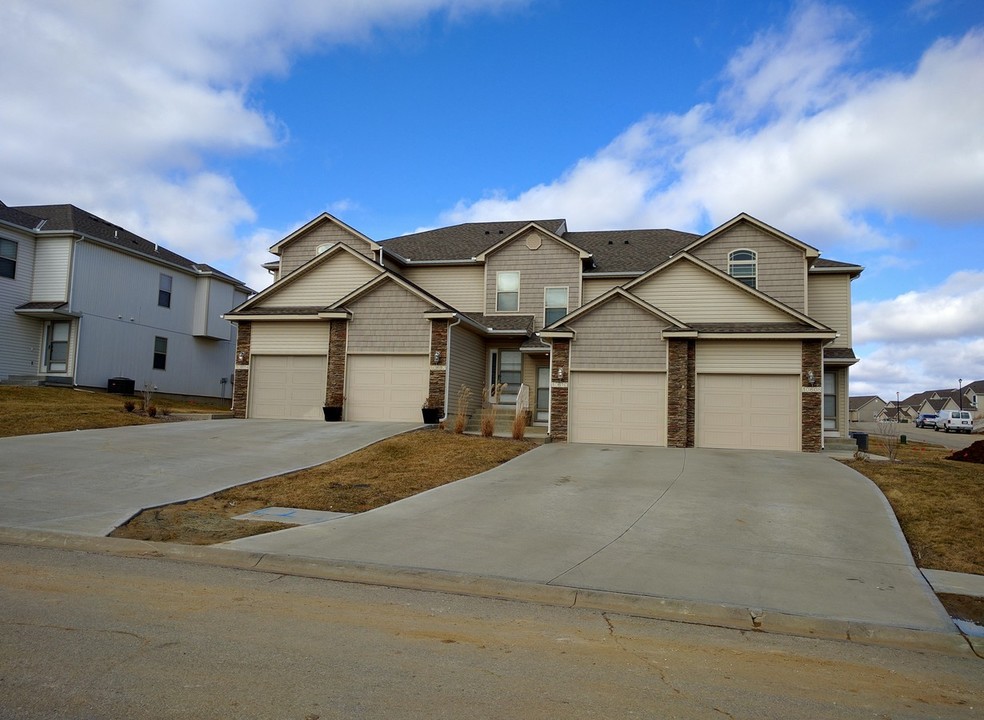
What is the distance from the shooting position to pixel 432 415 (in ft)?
72.8

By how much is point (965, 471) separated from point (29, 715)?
16.4 m

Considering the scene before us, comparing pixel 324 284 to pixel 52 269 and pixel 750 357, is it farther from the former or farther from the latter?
pixel 750 357

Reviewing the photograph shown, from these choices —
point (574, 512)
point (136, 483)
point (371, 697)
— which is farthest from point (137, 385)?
point (371, 697)

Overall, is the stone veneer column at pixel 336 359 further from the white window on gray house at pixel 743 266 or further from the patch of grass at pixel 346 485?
the white window on gray house at pixel 743 266

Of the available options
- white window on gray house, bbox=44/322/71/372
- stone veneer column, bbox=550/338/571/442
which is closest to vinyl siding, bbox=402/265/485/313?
stone veneer column, bbox=550/338/571/442

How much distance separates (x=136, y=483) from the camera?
13.0 m

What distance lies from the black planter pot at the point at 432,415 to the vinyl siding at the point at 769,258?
1008 cm

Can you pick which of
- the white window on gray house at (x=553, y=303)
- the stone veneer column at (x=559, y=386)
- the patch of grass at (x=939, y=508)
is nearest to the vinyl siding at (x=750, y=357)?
the stone veneer column at (x=559, y=386)

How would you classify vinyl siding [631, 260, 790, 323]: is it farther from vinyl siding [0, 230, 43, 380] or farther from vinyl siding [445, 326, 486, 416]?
vinyl siding [0, 230, 43, 380]

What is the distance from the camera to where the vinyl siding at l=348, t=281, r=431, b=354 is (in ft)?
77.2

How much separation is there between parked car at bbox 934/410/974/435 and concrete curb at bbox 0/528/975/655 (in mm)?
62193

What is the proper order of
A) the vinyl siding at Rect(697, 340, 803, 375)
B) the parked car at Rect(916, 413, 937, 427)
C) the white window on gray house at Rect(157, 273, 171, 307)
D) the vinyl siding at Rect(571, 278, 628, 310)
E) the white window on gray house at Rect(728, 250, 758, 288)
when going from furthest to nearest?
1. the parked car at Rect(916, 413, 937, 427)
2. the white window on gray house at Rect(157, 273, 171, 307)
3. the vinyl siding at Rect(571, 278, 628, 310)
4. the white window on gray house at Rect(728, 250, 758, 288)
5. the vinyl siding at Rect(697, 340, 803, 375)

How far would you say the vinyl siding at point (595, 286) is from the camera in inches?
1031

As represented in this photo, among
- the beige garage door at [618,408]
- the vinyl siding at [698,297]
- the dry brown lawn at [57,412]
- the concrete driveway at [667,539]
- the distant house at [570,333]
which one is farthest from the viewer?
the vinyl siding at [698,297]
